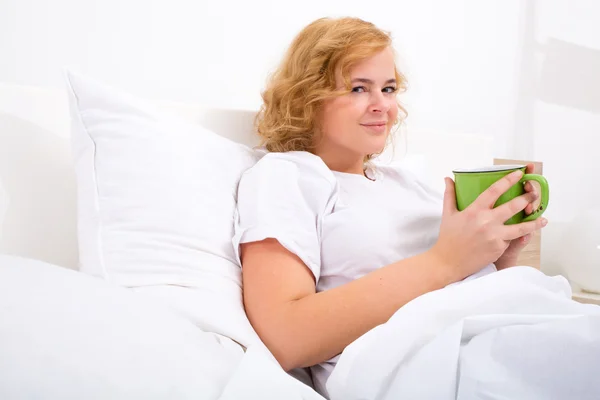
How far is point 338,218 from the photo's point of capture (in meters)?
1.02

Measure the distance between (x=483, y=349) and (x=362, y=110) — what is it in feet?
1.89

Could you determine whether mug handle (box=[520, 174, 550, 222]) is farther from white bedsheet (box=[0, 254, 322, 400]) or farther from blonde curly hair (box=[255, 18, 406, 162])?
white bedsheet (box=[0, 254, 322, 400])

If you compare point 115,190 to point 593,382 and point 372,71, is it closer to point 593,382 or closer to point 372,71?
point 372,71

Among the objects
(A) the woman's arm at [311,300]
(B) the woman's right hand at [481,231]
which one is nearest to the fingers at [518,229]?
(B) the woman's right hand at [481,231]

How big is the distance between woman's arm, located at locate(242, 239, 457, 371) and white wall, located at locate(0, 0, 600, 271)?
65cm

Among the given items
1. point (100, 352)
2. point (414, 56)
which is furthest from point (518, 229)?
point (414, 56)

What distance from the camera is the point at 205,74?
153cm

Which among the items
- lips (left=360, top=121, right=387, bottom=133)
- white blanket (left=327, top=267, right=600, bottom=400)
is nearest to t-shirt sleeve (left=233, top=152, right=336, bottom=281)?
lips (left=360, top=121, right=387, bottom=133)

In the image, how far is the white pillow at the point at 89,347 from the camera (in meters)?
0.49

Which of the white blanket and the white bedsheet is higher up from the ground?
the white bedsheet

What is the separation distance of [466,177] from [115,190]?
0.54m

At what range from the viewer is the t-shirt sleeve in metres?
0.95

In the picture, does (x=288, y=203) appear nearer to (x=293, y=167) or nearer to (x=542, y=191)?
(x=293, y=167)

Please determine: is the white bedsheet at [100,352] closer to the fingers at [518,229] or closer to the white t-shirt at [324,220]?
the white t-shirt at [324,220]
